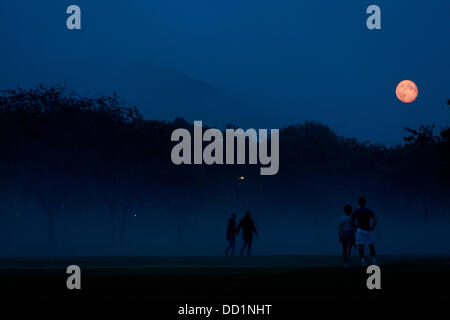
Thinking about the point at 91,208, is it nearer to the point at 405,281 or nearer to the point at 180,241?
the point at 180,241

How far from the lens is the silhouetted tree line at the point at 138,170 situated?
65625 mm

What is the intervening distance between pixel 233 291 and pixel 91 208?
5820 cm

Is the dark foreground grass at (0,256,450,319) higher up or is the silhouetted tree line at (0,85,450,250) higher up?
the silhouetted tree line at (0,85,450,250)

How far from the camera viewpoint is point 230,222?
40875 mm

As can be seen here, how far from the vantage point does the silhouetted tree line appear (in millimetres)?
65625
